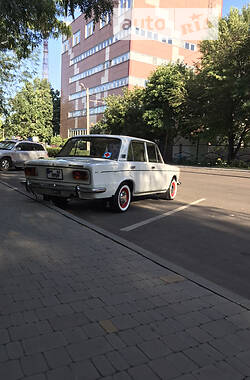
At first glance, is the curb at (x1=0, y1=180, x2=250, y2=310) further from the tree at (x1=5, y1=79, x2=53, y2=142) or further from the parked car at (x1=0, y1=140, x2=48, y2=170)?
the tree at (x1=5, y1=79, x2=53, y2=142)

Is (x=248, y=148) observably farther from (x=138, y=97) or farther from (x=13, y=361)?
(x=13, y=361)

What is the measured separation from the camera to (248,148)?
98.8 ft

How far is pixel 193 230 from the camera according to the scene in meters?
6.43

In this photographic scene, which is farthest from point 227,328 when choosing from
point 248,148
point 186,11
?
point 186,11

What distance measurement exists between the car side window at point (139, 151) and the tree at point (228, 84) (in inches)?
693

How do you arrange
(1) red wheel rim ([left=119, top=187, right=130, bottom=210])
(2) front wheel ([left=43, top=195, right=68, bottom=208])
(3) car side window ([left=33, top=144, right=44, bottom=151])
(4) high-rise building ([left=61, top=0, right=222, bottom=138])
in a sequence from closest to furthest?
(1) red wheel rim ([left=119, top=187, right=130, bottom=210]), (2) front wheel ([left=43, top=195, right=68, bottom=208]), (3) car side window ([left=33, top=144, right=44, bottom=151]), (4) high-rise building ([left=61, top=0, right=222, bottom=138])

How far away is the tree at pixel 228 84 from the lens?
2517 cm

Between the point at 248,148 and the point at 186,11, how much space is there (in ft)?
116

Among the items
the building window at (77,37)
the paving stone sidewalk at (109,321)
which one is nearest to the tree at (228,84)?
the paving stone sidewalk at (109,321)

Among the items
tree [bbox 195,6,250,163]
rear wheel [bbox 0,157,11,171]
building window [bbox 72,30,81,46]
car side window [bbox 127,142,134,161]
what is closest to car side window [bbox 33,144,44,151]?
rear wheel [bbox 0,157,11,171]

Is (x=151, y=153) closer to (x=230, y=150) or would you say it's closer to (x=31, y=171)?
(x=31, y=171)

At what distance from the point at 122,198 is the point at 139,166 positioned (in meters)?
0.97

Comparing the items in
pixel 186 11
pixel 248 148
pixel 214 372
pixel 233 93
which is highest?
pixel 186 11

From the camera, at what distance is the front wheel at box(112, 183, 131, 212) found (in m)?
7.50
